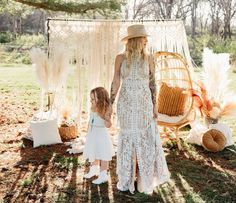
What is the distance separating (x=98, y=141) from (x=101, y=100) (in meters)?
0.40

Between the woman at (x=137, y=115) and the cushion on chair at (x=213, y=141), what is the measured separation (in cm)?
148

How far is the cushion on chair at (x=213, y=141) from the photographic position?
16.8 feet

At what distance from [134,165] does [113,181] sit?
47 cm

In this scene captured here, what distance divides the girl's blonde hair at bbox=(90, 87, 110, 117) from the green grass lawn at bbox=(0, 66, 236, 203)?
2.32 feet

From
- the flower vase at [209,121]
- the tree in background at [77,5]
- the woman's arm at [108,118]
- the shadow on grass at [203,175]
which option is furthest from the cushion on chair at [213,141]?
the tree in background at [77,5]

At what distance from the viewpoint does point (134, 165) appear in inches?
148

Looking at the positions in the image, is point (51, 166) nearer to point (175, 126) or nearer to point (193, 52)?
point (175, 126)

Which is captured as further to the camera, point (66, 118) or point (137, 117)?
point (66, 118)

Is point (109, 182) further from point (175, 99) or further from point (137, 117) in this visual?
point (175, 99)

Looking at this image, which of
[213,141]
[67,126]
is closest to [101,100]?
[67,126]

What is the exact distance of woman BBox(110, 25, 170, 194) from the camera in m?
3.60

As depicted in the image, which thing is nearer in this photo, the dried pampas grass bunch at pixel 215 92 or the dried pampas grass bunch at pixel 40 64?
the dried pampas grass bunch at pixel 40 64

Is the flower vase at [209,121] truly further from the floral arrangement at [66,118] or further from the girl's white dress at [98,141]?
the girl's white dress at [98,141]

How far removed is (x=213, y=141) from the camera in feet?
16.8
